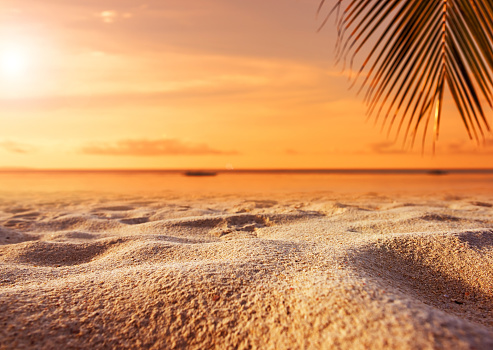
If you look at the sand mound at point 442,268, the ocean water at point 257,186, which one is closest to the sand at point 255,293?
the sand mound at point 442,268

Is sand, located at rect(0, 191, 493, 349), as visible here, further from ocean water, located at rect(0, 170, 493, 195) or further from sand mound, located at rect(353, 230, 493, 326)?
ocean water, located at rect(0, 170, 493, 195)

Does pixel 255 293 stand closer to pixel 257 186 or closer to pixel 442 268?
pixel 442 268

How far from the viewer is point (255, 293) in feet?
4.46

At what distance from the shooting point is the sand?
1120 millimetres

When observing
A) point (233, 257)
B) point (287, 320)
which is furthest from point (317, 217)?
point (287, 320)

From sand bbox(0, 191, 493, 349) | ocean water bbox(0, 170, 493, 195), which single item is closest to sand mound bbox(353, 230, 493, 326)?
sand bbox(0, 191, 493, 349)

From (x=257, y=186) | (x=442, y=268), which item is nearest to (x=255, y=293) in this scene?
(x=442, y=268)

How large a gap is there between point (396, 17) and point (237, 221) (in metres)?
2.32

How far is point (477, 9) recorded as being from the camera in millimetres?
1144

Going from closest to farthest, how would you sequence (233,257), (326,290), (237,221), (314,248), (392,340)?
1. (392,340)
2. (326,290)
3. (233,257)
4. (314,248)
5. (237,221)

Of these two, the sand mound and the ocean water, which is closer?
the sand mound

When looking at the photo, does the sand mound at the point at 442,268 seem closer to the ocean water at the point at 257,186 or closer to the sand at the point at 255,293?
the sand at the point at 255,293

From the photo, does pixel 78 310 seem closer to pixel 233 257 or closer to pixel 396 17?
pixel 233 257

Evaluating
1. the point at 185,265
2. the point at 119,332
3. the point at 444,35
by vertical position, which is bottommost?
the point at 119,332
